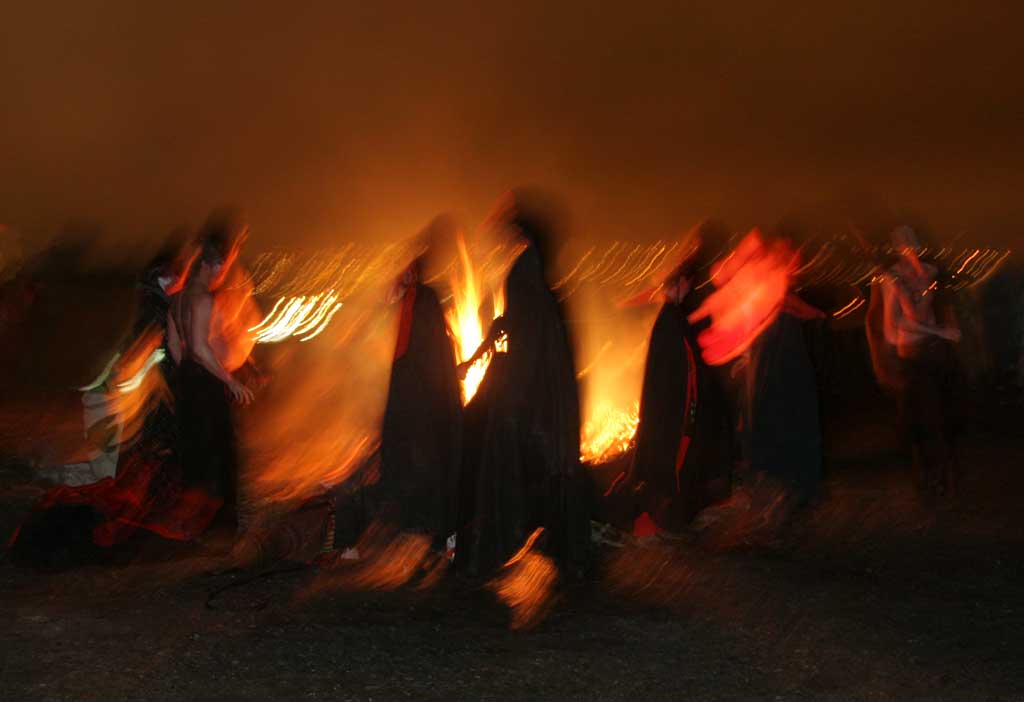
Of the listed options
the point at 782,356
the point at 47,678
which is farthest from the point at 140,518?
the point at 782,356

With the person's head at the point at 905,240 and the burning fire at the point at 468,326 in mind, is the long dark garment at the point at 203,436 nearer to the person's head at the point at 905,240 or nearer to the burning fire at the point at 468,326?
the burning fire at the point at 468,326

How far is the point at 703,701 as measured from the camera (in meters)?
4.54

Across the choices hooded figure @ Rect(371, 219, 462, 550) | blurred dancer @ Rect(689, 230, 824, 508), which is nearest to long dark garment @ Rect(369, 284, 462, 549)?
hooded figure @ Rect(371, 219, 462, 550)

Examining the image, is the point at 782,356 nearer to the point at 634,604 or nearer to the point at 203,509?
the point at 634,604

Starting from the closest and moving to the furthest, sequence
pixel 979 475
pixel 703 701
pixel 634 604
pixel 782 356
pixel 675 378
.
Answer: pixel 703 701 → pixel 634 604 → pixel 675 378 → pixel 782 356 → pixel 979 475

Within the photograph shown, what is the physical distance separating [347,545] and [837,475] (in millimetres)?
4961

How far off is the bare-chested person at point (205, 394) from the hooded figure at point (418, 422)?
0.94 metres

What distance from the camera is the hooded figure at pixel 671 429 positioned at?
739cm

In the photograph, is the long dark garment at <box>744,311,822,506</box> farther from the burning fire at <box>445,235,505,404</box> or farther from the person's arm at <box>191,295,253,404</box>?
the person's arm at <box>191,295,253,404</box>

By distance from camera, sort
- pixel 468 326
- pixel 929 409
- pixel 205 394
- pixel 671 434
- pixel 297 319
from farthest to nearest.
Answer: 1. pixel 297 319
2. pixel 929 409
3. pixel 671 434
4. pixel 468 326
5. pixel 205 394

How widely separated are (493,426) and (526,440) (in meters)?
0.21

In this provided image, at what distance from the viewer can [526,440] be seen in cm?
657

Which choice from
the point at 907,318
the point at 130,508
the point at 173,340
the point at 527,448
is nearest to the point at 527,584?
the point at 527,448

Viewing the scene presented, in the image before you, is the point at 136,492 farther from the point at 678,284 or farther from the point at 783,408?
the point at 783,408
